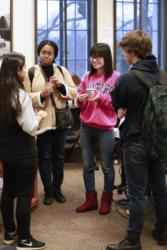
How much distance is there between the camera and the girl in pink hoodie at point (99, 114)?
2.92 metres

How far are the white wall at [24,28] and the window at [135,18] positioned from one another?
113 centimetres

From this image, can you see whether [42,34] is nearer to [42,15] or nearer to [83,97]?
[42,15]

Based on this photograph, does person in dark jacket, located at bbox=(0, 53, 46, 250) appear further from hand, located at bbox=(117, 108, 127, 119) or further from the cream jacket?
the cream jacket

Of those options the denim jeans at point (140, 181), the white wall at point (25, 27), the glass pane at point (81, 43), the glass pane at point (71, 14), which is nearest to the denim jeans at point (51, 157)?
the denim jeans at point (140, 181)

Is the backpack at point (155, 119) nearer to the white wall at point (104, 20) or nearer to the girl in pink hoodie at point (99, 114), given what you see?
the girl in pink hoodie at point (99, 114)

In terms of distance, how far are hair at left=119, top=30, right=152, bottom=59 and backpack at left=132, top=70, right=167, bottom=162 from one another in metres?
0.12

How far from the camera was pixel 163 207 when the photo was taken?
8.07 feet

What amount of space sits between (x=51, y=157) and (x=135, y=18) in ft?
9.64

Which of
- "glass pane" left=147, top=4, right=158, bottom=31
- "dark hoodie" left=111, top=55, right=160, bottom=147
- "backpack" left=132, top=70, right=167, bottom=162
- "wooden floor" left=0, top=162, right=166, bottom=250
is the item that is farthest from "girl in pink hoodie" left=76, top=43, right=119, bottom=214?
"glass pane" left=147, top=4, right=158, bottom=31

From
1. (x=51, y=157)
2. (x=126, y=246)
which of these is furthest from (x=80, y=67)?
(x=126, y=246)

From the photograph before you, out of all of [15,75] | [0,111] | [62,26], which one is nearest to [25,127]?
[0,111]

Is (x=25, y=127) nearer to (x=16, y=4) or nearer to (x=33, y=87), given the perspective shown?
(x=33, y=87)

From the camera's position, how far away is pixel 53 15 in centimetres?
526

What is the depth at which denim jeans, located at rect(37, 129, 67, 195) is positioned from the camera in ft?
10.5
